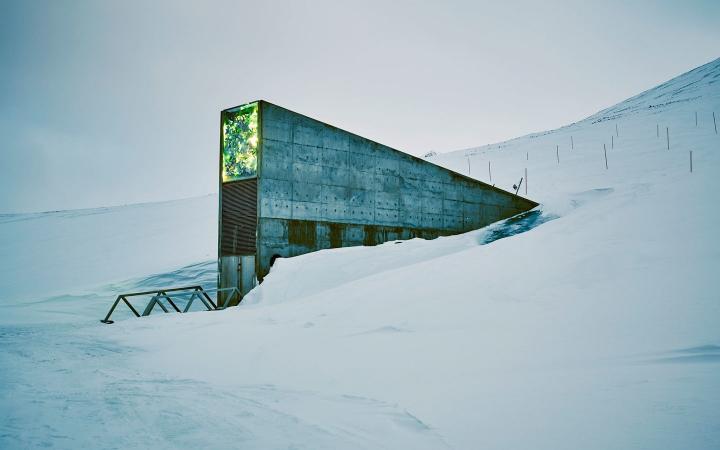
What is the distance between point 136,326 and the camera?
422 inches

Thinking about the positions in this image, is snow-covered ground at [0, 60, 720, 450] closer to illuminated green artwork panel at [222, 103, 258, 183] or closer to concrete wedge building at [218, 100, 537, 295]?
concrete wedge building at [218, 100, 537, 295]

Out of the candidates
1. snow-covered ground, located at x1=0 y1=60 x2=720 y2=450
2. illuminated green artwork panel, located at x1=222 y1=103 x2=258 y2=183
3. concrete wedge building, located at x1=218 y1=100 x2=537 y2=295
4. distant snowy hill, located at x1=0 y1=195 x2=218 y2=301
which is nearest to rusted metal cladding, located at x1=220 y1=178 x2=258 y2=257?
concrete wedge building, located at x1=218 y1=100 x2=537 y2=295

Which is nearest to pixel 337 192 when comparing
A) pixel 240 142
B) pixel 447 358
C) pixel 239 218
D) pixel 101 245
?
pixel 239 218

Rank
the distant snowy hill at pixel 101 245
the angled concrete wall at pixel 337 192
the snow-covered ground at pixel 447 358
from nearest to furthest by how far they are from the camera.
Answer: the snow-covered ground at pixel 447 358 < the angled concrete wall at pixel 337 192 < the distant snowy hill at pixel 101 245

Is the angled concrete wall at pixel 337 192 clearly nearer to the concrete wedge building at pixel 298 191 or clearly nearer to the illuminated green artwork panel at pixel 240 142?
the concrete wedge building at pixel 298 191

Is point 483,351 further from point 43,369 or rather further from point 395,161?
point 395,161

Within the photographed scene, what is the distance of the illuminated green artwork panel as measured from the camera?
51.3 feet

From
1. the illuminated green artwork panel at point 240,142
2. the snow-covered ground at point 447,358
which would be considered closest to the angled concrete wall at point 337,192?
the illuminated green artwork panel at point 240,142

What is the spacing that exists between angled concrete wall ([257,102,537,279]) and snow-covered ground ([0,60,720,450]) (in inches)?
148

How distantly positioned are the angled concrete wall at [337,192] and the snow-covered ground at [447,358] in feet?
12.3

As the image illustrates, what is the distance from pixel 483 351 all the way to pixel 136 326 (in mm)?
8850

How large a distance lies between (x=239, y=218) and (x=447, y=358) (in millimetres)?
12142

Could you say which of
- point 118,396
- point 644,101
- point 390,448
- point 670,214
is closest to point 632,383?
point 390,448

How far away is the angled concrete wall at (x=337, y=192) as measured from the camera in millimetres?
15477
